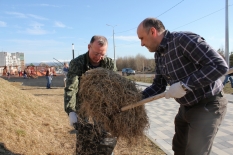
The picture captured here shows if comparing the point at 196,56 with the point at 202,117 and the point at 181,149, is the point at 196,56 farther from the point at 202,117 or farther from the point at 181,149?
the point at 181,149

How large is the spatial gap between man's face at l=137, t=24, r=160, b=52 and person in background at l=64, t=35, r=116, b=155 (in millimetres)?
535

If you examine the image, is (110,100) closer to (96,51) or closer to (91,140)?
(91,140)

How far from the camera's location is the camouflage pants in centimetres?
243

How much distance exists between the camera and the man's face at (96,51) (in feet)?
8.49

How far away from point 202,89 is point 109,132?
3.50 feet

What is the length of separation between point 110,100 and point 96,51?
2.05ft

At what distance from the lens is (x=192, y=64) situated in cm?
206

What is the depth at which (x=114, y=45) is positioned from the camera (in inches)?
1428

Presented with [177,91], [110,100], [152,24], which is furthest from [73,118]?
[152,24]

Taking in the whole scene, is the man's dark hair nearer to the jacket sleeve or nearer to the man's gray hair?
the man's gray hair

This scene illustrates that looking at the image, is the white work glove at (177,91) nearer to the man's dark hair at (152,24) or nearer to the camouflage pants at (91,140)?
the man's dark hair at (152,24)

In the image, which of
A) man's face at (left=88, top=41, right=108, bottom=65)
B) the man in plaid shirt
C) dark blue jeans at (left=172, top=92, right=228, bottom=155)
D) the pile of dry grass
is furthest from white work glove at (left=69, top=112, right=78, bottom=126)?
dark blue jeans at (left=172, top=92, right=228, bottom=155)

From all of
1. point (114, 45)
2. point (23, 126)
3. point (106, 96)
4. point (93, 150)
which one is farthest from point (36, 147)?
point (114, 45)

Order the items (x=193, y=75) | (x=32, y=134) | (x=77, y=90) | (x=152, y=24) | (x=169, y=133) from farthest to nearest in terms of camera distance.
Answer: (x=169, y=133)
(x=32, y=134)
(x=77, y=90)
(x=152, y=24)
(x=193, y=75)
